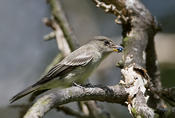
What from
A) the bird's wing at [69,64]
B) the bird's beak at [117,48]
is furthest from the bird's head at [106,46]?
the bird's wing at [69,64]

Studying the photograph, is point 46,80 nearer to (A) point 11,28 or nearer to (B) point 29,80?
(B) point 29,80

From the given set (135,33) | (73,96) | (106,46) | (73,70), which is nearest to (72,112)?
(73,70)

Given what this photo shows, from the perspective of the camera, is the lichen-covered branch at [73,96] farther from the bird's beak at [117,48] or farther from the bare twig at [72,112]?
the bare twig at [72,112]

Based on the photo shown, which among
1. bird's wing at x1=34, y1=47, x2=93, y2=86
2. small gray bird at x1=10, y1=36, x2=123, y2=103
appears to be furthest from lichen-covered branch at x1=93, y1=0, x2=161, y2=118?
bird's wing at x1=34, y1=47, x2=93, y2=86

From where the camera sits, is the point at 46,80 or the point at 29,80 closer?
the point at 46,80

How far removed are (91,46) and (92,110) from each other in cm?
96

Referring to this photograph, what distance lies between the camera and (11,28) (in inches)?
400

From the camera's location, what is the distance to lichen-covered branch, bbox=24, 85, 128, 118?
96.4 inches

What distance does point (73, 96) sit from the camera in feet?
9.73

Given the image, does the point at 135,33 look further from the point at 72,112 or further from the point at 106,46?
the point at 72,112

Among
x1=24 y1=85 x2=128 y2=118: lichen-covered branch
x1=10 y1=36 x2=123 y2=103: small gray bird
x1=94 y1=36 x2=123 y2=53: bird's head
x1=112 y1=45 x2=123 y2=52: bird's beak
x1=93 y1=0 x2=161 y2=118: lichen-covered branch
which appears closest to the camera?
x1=24 y1=85 x2=128 y2=118: lichen-covered branch

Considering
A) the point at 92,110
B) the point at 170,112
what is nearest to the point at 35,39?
the point at 92,110

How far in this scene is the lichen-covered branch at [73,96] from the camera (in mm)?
2449

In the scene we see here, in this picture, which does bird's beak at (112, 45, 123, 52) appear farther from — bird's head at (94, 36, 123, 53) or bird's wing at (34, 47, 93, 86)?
bird's wing at (34, 47, 93, 86)
